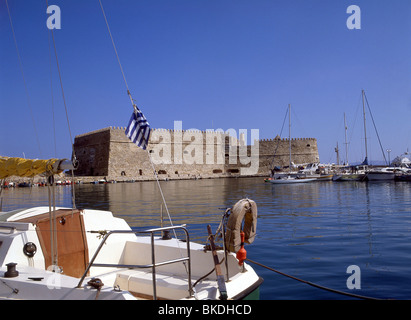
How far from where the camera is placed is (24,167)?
15.1ft

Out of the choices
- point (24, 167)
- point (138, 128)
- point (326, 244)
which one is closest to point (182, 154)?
point (326, 244)

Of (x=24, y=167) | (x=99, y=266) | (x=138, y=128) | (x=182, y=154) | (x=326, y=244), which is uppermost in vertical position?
(x=182, y=154)

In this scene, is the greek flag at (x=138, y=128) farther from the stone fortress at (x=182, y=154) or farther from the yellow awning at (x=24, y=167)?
the stone fortress at (x=182, y=154)

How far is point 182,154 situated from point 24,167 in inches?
1913

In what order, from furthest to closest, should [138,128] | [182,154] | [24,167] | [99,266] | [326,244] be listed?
[182,154]
[326,244]
[138,128]
[24,167]
[99,266]

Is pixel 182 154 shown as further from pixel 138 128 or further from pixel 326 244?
pixel 138 128

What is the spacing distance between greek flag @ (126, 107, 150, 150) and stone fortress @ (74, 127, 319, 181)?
39527mm

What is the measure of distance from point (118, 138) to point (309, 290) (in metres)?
44.3

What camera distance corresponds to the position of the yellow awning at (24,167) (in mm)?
4328

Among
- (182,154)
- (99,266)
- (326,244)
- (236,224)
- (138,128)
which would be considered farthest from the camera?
(182,154)

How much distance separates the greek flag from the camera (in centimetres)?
606

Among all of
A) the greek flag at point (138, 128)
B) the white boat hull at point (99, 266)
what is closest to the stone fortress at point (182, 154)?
the greek flag at point (138, 128)

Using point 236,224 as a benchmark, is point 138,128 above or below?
above
